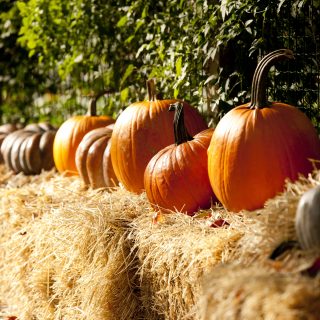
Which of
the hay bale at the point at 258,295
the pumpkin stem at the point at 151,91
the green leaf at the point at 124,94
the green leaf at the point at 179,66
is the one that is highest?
the green leaf at the point at 179,66

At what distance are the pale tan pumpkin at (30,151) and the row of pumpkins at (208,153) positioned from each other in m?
1.14

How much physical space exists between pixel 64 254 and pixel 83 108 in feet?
9.94

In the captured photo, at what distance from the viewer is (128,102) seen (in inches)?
198

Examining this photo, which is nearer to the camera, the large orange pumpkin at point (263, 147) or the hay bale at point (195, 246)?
the hay bale at point (195, 246)

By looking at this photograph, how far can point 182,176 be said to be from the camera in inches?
122

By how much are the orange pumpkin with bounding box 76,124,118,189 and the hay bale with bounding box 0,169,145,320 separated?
99mm

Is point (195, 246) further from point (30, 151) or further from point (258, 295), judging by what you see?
point (30, 151)

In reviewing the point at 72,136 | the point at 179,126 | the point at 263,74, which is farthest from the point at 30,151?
the point at 263,74

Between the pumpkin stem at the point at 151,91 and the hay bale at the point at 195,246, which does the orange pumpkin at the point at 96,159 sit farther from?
the hay bale at the point at 195,246

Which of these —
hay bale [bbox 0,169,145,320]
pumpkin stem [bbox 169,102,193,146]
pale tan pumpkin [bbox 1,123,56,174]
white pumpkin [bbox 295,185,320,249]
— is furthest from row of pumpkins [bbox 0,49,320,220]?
pale tan pumpkin [bbox 1,123,56,174]

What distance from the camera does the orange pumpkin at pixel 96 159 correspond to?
161 inches

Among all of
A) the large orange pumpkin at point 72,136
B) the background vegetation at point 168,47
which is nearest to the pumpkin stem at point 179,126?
the background vegetation at point 168,47

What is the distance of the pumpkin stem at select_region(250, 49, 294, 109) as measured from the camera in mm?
2766

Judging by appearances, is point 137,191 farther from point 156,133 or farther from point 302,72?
point 302,72
